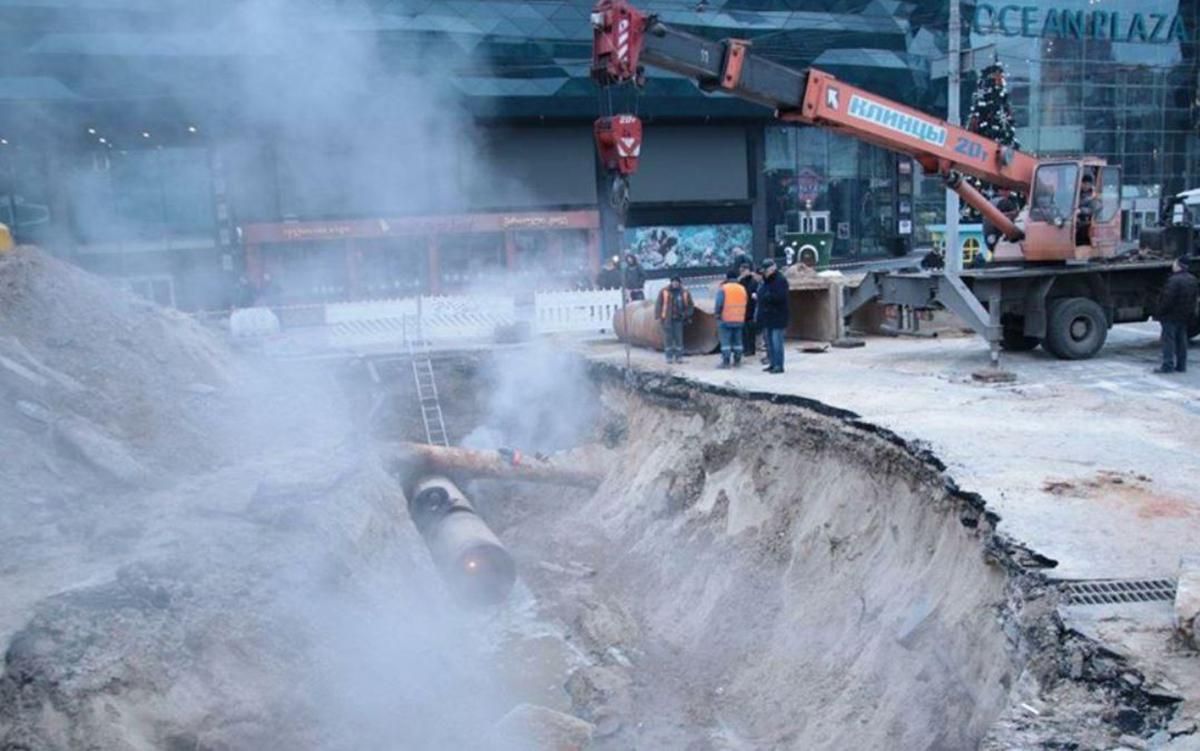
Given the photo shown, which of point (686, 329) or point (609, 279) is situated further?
point (609, 279)

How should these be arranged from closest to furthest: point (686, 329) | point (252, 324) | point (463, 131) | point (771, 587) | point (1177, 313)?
point (771, 587) → point (1177, 313) → point (686, 329) → point (252, 324) → point (463, 131)

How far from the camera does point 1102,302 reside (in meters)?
11.2

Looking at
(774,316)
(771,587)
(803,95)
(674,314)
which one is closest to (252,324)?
(674,314)

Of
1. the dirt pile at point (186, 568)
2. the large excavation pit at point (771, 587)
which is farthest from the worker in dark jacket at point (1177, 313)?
the dirt pile at point (186, 568)

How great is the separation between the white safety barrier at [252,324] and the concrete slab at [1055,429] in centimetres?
596

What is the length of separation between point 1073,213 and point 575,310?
7.94m

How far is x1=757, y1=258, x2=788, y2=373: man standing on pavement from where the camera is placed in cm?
1069

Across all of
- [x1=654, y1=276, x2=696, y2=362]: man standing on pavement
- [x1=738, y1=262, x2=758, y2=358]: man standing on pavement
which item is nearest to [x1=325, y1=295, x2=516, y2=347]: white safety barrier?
[x1=654, y1=276, x2=696, y2=362]: man standing on pavement

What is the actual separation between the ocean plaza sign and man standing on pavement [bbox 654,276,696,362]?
25423 mm

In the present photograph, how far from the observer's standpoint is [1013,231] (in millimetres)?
11500

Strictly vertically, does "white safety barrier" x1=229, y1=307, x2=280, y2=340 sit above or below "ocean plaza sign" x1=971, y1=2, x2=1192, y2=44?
below

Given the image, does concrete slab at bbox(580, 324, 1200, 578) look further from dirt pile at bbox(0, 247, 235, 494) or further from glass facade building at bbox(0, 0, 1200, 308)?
dirt pile at bbox(0, 247, 235, 494)

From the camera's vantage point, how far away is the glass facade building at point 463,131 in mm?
13703

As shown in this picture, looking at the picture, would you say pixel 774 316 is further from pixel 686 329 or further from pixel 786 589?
pixel 786 589
